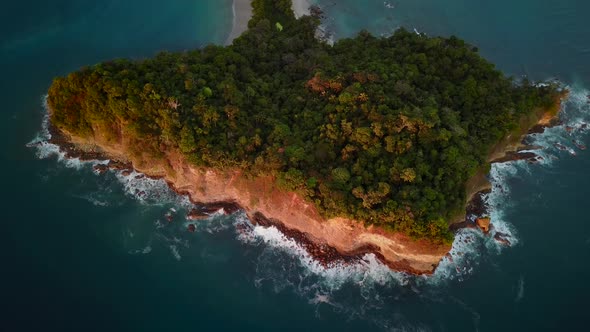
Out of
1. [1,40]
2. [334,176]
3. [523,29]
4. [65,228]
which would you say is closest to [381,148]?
[334,176]

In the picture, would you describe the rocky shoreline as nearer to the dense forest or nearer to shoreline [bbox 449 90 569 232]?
shoreline [bbox 449 90 569 232]

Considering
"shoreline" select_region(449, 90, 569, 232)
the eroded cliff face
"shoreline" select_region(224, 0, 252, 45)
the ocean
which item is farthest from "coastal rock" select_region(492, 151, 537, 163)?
"shoreline" select_region(224, 0, 252, 45)

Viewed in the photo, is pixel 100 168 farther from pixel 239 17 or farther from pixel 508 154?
pixel 508 154

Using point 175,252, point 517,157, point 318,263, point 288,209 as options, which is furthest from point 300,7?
point 175,252

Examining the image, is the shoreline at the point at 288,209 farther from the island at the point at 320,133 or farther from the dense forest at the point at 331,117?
the dense forest at the point at 331,117

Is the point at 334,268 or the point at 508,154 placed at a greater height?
the point at 508,154
